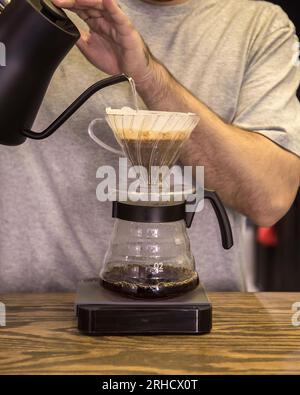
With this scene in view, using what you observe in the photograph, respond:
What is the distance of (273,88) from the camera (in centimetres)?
150

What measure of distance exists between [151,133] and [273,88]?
0.59 m

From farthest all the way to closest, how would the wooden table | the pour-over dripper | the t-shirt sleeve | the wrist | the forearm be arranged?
the t-shirt sleeve
the forearm
the wrist
the pour-over dripper
the wooden table

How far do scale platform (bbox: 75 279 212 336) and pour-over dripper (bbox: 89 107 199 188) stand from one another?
223 millimetres

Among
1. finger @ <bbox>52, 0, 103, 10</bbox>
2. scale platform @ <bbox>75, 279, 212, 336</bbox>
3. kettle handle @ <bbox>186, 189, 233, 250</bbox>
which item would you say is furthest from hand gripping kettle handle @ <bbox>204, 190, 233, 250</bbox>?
finger @ <bbox>52, 0, 103, 10</bbox>

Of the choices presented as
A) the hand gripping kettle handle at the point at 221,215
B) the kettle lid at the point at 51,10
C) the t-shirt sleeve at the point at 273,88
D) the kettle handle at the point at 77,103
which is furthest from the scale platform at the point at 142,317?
the t-shirt sleeve at the point at 273,88

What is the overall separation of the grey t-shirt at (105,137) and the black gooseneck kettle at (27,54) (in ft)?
1.74

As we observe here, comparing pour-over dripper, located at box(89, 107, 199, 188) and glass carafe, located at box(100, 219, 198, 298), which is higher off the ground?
pour-over dripper, located at box(89, 107, 199, 188)

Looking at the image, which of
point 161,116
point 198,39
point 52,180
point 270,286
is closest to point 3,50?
point 161,116

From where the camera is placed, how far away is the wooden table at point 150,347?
2.91ft

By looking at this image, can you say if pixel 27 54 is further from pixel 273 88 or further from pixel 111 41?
pixel 273 88

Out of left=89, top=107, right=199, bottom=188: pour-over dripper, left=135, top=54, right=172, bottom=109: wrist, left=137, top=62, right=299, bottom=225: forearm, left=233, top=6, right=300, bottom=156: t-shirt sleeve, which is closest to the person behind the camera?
left=89, top=107, right=199, bottom=188: pour-over dripper

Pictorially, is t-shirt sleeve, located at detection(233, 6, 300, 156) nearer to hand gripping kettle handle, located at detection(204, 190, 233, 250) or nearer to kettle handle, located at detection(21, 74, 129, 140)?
hand gripping kettle handle, located at detection(204, 190, 233, 250)

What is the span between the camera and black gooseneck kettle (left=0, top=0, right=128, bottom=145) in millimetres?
917

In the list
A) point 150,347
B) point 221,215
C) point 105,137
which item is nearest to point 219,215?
point 221,215
